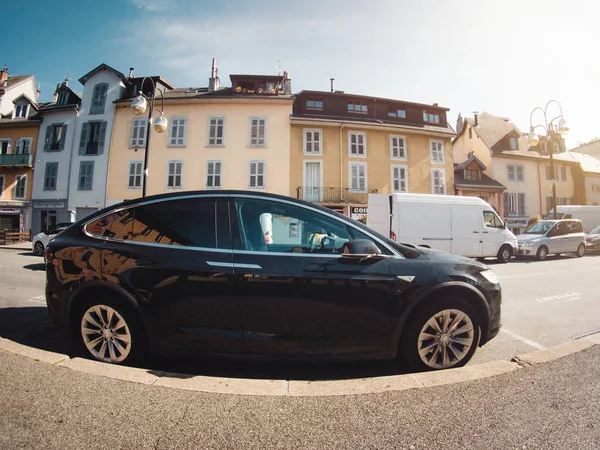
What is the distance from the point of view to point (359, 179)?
74.4ft

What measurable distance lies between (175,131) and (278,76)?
30.4ft

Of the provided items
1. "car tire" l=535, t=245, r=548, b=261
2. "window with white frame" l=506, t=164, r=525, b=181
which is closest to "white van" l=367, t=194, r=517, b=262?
"car tire" l=535, t=245, r=548, b=261

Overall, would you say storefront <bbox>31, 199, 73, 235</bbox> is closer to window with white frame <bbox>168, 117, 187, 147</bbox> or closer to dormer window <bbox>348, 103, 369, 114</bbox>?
window with white frame <bbox>168, 117, 187, 147</bbox>

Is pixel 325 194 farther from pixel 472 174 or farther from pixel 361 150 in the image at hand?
pixel 472 174

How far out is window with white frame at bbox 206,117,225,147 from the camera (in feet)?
71.4

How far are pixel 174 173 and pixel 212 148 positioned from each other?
11.4 feet

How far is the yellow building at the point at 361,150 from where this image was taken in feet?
72.1

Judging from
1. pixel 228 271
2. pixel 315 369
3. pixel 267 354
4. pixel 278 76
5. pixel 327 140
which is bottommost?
pixel 315 369

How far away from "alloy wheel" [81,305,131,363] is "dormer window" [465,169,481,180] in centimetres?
2980

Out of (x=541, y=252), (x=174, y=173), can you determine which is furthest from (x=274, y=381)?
(x=174, y=173)

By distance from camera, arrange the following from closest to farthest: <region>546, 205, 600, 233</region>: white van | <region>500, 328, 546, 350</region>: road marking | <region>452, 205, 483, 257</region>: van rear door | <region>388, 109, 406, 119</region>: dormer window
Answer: <region>500, 328, 546, 350</region>: road marking < <region>452, 205, 483, 257</region>: van rear door < <region>546, 205, 600, 233</region>: white van < <region>388, 109, 406, 119</region>: dormer window

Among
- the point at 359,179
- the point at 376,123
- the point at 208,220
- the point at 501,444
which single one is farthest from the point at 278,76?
the point at 501,444

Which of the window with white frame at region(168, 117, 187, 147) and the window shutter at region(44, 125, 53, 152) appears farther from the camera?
the window shutter at region(44, 125, 53, 152)

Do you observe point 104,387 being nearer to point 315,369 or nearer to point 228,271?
point 228,271
